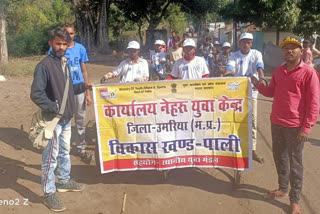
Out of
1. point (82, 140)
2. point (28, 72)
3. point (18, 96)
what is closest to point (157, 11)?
point (28, 72)

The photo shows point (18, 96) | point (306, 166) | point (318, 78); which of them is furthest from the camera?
point (18, 96)

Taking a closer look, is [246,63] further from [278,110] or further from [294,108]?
[294,108]

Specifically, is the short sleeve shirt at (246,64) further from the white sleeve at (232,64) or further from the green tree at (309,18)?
the green tree at (309,18)

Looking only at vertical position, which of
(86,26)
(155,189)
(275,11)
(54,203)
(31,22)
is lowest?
(155,189)

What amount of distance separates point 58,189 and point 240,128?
244 centimetres

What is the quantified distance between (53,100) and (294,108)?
2.67 meters

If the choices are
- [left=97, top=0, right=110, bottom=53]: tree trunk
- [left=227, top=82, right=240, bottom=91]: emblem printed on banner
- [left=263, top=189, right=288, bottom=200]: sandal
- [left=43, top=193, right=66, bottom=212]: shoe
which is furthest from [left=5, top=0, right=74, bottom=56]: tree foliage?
[left=263, top=189, right=288, bottom=200]: sandal

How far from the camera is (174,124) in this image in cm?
433

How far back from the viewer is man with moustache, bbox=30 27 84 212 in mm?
3664

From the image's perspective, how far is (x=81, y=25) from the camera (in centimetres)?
2586

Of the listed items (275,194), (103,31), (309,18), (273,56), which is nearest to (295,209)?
(275,194)

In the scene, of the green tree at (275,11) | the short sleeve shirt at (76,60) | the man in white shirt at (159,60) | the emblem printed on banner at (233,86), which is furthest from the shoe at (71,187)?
the green tree at (275,11)

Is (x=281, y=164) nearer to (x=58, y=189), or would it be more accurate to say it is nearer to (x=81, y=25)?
(x=58, y=189)

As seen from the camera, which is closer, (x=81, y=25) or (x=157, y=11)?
(x=81, y=25)
